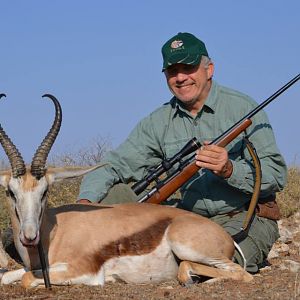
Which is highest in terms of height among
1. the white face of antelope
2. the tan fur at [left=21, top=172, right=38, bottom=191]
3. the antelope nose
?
the tan fur at [left=21, top=172, right=38, bottom=191]

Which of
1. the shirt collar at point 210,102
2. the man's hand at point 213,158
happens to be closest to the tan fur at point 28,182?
the man's hand at point 213,158

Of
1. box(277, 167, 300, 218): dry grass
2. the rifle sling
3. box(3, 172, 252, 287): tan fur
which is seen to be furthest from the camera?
box(277, 167, 300, 218): dry grass

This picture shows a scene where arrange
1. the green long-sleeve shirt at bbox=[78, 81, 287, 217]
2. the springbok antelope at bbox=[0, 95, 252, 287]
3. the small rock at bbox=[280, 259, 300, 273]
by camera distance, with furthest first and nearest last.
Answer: the green long-sleeve shirt at bbox=[78, 81, 287, 217], the small rock at bbox=[280, 259, 300, 273], the springbok antelope at bbox=[0, 95, 252, 287]

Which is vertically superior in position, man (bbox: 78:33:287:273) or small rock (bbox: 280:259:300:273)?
man (bbox: 78:33:287:273)

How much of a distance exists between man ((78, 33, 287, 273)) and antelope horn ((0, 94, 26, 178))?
1.54 m

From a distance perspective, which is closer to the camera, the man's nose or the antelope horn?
the antelope horn

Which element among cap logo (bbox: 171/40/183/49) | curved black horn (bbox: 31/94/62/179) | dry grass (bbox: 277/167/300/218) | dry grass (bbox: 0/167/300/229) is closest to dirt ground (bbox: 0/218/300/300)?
curved black horn (bbox: 31/94/62/179)

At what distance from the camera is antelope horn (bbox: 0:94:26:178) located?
262 inches

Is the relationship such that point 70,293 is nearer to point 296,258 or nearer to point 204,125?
point 204,125

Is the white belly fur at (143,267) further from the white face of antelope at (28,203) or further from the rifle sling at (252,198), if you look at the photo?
the rifle sling at (252,198)

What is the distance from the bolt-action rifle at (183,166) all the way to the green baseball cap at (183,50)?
0.86 meters

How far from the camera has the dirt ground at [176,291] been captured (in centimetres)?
626

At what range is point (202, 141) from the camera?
8.28 m

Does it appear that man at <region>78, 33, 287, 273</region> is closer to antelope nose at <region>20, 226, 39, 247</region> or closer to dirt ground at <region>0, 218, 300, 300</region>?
dirt ground at <region>0, 218, 300, 300</region>
